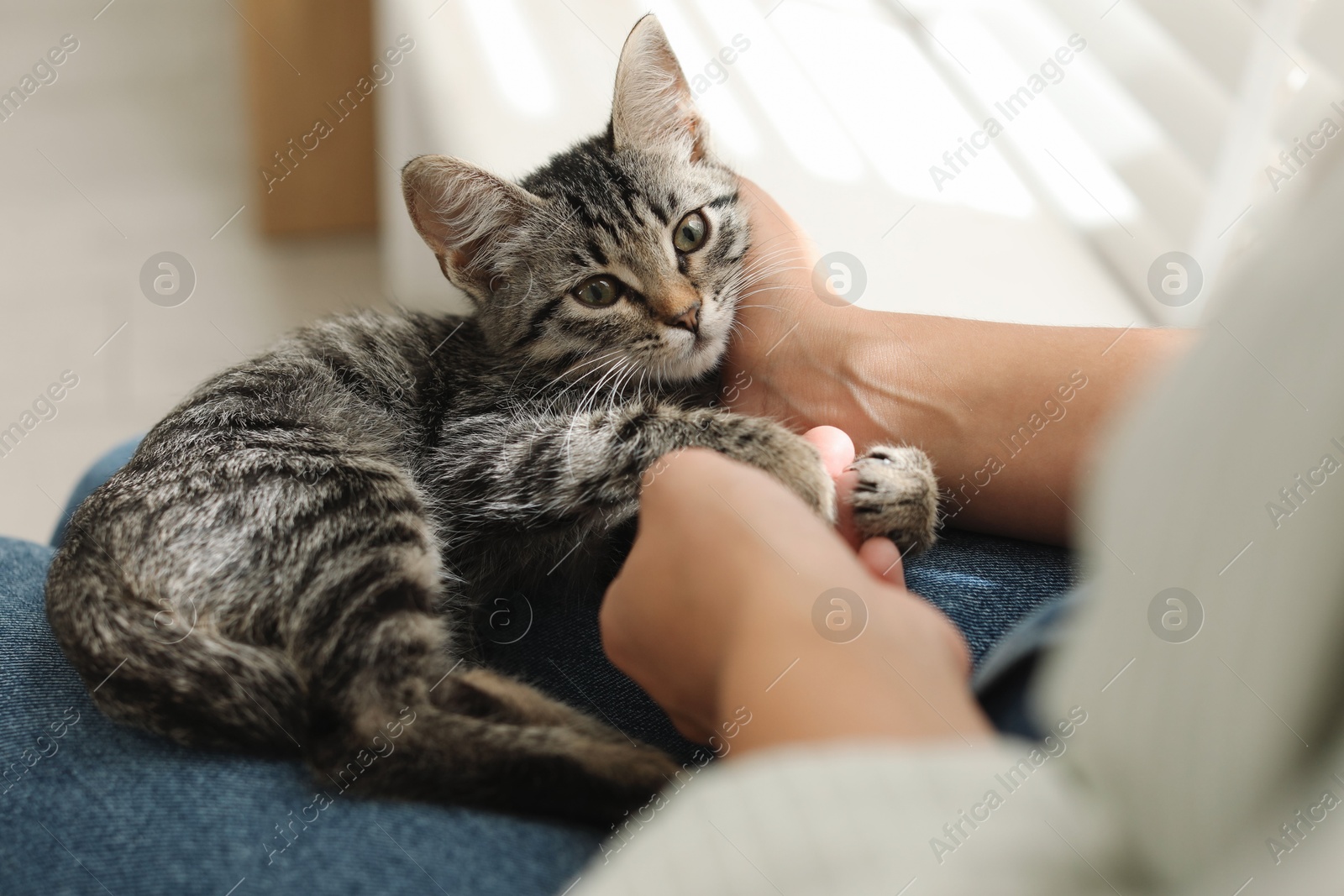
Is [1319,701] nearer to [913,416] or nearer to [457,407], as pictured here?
[913,416]

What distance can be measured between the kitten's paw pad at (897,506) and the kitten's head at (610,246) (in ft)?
1.24

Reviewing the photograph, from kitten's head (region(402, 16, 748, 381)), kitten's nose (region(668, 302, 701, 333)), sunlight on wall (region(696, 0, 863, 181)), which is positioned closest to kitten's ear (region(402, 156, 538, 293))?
kitten's head (region(402, 16, 748, 381))

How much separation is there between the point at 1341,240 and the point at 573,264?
3.76 feet

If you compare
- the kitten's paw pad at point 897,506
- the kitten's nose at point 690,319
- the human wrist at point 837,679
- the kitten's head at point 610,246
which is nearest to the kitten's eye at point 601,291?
the kitten's head at point 610,246

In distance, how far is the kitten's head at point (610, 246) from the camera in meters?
1.41

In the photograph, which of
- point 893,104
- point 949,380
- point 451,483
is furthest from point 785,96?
point 451,483

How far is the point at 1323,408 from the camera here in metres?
0.43

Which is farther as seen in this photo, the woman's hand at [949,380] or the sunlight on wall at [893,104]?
the sunlight on wall at [893,104]

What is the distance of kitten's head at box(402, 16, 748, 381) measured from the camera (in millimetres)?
1414

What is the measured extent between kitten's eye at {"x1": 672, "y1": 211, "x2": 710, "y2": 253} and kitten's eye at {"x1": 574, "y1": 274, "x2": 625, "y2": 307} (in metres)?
0.12

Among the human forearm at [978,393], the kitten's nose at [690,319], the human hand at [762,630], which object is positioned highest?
the kitten's nose at [690,319]

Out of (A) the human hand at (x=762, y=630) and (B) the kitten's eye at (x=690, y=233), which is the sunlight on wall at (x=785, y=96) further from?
(A) the human hand at (x=762, y=630)

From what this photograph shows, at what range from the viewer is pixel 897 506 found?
1170 mm

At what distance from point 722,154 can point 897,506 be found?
3.63ft
